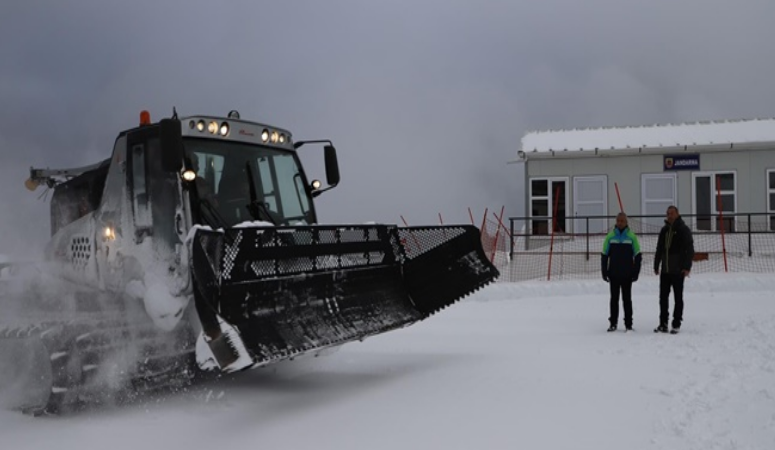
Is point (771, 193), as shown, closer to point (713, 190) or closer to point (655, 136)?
point (713, 190)

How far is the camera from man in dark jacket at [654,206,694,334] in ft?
33.5

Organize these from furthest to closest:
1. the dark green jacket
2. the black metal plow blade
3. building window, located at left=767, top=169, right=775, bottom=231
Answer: building window, located at left=767, top=169, right=775, bottom=231 → the dark green jacket → the black metal plow blade

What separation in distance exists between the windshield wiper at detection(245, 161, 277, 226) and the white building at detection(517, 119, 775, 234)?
16299mm

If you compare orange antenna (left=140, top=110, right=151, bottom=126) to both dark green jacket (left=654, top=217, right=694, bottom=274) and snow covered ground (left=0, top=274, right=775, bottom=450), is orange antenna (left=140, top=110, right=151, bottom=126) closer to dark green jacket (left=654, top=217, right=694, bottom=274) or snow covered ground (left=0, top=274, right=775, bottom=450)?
snow covered ground (left=0, top=274, right=775, bottom=450)

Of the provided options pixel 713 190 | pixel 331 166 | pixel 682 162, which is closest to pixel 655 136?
pixel 682 162

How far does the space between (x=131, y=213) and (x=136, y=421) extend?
207 centimetres

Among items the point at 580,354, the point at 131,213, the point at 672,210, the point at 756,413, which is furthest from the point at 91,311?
the point at 672,210

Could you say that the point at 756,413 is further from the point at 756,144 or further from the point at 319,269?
the point at 756,144

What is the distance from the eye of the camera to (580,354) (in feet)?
27.7

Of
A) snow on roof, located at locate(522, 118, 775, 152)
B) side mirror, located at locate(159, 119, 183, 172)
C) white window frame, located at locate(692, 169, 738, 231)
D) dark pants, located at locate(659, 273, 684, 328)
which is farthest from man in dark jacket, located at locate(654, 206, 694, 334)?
white window frame, located at locate(692, 169, 738, 231)

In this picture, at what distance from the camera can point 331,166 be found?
27.7ft

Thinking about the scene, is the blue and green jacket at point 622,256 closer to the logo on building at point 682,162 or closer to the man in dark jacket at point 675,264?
the man in dark jacket at point 675,264

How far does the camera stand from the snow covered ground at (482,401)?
5242 mm

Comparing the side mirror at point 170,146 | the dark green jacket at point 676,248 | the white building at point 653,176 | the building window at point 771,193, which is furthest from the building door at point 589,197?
the side mirror at point 170,146
